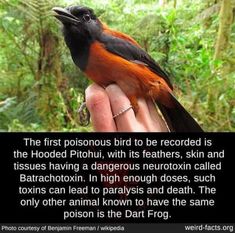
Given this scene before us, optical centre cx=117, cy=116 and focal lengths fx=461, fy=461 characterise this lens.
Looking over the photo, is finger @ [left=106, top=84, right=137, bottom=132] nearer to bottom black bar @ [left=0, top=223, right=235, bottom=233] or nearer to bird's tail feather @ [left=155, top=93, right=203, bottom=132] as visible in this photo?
A: bird's tail feather @ [left=155, top=93, right=203, bottom=132]

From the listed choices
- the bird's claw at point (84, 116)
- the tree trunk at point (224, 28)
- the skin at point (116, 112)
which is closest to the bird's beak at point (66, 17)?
the skin at point (116, 112)

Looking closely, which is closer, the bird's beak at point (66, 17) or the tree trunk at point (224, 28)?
the bird's beak at point (66, 17)

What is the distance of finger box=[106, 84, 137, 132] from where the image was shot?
109cm

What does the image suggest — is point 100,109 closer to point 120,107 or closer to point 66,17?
point 120,107

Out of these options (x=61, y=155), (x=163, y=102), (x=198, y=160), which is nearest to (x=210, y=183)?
(x=198, y=160)

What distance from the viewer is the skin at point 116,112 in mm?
1053

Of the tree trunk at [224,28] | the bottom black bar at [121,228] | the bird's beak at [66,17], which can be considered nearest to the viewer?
the bird's beak at [66,17]

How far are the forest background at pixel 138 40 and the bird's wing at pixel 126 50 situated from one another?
223 millimetres

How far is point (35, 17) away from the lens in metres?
1.60

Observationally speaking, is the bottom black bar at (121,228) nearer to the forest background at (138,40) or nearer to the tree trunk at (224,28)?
the forest background at (138,40)

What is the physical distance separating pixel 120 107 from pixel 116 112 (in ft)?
0.05

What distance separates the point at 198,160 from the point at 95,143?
268mm

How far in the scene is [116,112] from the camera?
1081 millimetres

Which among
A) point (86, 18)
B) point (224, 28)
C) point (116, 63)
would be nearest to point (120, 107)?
point (116, 63)
